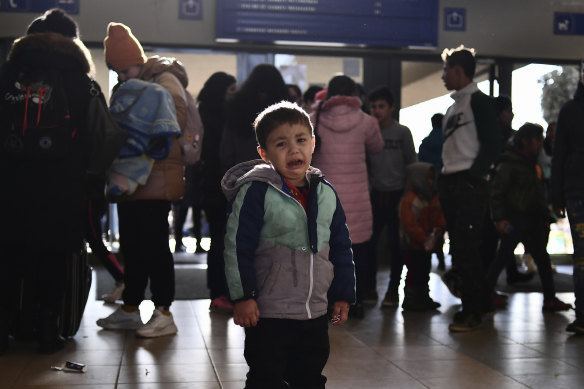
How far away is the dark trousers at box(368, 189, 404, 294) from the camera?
591 centimetres

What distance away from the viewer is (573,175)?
4691 millimetres

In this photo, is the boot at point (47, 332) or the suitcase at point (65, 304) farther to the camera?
the suitcase at point (65, 304)

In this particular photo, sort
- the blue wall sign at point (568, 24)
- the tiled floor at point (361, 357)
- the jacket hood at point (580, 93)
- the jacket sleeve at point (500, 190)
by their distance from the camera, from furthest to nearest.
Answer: the blue wall sign at point (568, 24) < the jacket sleeve at point (500, 190) < the jacket hood at point (580, 93) < the tiled floor at point (361, 357)

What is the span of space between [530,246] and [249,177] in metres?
3.90

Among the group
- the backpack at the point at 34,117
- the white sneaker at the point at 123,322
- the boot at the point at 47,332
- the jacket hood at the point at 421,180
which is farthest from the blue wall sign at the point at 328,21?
the boot at the point at 47,332

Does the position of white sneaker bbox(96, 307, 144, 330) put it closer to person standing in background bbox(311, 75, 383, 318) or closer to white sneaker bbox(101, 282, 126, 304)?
white sneaker bbox(101, 282, 126, 304)

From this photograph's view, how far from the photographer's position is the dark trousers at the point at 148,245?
14.4 feet

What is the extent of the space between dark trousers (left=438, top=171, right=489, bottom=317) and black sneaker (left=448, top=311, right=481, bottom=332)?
0.03 meters

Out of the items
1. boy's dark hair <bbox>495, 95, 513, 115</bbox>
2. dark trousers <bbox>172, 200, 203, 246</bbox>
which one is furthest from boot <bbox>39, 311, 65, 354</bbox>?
dark trousers <bbox>172, 200, 203, 246</bbox>

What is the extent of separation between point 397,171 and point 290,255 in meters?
3.61

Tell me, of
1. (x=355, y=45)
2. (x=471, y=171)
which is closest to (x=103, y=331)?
(x=471, y=171)

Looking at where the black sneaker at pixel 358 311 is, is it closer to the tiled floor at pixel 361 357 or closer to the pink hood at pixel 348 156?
the tiled floor at pixel 361 357

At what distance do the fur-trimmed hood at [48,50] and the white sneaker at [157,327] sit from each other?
1430 mm

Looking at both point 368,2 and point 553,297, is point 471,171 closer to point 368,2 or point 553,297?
point 553,297
